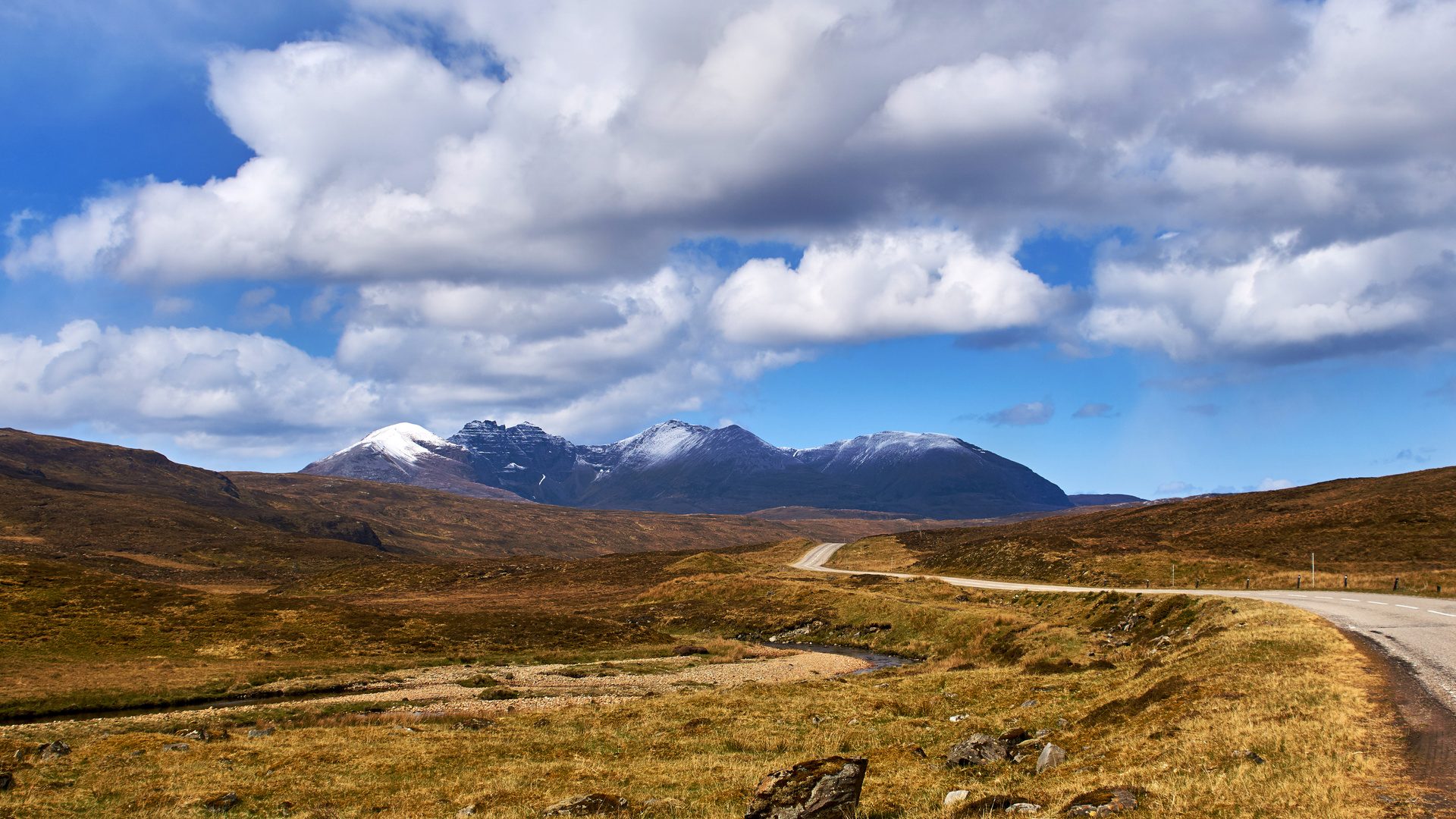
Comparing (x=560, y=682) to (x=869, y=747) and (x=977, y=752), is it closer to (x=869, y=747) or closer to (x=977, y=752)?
(x=869, y=747)

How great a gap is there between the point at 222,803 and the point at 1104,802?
22413 mm

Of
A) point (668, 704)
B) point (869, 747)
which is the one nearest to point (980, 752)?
point (869, 747)

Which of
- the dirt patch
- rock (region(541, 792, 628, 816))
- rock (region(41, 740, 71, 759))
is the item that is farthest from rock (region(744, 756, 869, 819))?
rock (region(41, 740, 71, 759))

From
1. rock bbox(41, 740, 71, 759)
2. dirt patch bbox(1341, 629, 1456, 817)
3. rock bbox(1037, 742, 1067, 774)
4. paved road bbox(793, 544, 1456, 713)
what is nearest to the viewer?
dirt patch bbox(1341, 629, 1456, 817)

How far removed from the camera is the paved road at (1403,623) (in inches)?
926

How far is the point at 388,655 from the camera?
2416 inches

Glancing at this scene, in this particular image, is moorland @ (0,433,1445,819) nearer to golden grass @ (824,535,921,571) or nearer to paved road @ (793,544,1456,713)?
paved road @ (793,544,1456,713)

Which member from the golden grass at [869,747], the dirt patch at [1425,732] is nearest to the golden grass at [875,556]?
the golden grass at [869,747]

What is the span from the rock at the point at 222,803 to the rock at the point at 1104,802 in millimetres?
21363

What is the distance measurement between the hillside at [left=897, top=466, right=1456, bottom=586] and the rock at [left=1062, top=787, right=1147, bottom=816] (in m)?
60.2

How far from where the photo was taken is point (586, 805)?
19.7 m

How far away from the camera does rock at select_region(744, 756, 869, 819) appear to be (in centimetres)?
1630

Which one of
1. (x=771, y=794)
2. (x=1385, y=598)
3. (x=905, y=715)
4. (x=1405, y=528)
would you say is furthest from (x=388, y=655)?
(x=1405, y=528)

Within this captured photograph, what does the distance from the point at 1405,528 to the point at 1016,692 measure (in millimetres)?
82093
